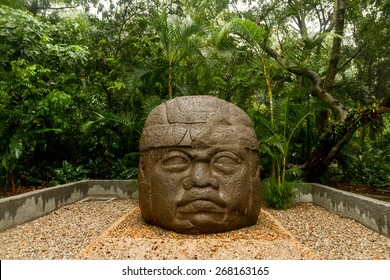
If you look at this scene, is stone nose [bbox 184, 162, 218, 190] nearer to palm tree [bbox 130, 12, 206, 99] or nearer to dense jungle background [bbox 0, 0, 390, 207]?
dense jungle background [bbox 0, 0, 390, 207]

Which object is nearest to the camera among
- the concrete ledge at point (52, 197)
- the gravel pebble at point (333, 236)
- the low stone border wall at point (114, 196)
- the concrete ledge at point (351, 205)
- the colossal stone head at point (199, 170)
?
the gravel pebble at point (333, 236)

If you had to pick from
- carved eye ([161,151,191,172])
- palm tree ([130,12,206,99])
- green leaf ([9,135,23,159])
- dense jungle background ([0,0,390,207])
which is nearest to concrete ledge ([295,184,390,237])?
dense jungle background ([0,0,390,207])

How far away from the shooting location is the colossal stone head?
3684 millimetres

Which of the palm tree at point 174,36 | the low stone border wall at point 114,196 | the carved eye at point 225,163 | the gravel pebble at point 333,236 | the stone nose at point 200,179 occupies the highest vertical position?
the palm tree at point 174,36

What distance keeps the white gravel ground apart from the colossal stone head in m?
0.92

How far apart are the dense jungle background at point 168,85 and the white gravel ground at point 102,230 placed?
0.98 meters

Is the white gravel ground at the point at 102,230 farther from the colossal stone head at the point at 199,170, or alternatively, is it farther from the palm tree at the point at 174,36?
the palm tree at the point at 174,36

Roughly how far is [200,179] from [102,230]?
5.95ft

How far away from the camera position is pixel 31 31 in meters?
5.58

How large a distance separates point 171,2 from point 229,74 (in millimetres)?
2637

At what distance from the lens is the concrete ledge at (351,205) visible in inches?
169

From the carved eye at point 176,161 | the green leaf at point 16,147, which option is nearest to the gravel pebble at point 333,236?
the carved eye at point 176,161

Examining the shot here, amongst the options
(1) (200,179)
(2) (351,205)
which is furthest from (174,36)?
(2) (351,205)
